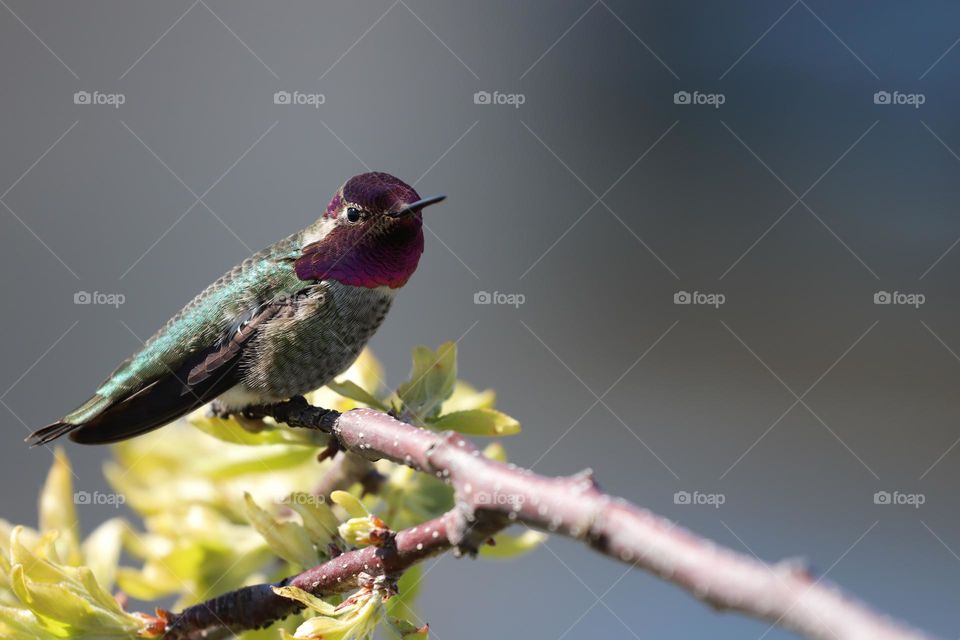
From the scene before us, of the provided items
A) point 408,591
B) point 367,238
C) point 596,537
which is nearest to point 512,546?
point 408,591

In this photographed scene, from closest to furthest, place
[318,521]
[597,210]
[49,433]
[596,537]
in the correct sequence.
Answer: [596,537]
[318,521]
[49,433]
[597,210]

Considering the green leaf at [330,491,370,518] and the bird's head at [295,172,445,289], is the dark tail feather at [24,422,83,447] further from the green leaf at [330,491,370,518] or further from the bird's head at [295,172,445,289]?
the green leaf at [330,491,370,518]

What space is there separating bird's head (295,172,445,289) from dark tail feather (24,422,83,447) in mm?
407

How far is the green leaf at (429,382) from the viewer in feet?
3.35

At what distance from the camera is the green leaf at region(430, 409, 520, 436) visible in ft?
3.25

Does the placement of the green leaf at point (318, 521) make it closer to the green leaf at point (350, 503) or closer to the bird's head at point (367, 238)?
the green leaf at point (350, 503)

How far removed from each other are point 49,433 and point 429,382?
21.7 inches

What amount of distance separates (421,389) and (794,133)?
313 centimetres

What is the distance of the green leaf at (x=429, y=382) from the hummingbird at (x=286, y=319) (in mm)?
315

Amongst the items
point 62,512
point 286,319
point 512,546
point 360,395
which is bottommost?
point 62,512

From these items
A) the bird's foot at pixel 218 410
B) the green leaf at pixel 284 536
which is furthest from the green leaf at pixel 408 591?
the bird's foot at pixel 218 410

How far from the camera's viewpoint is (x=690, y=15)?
4152 mm

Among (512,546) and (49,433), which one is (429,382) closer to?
(512,546)

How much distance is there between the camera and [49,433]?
1239mm
